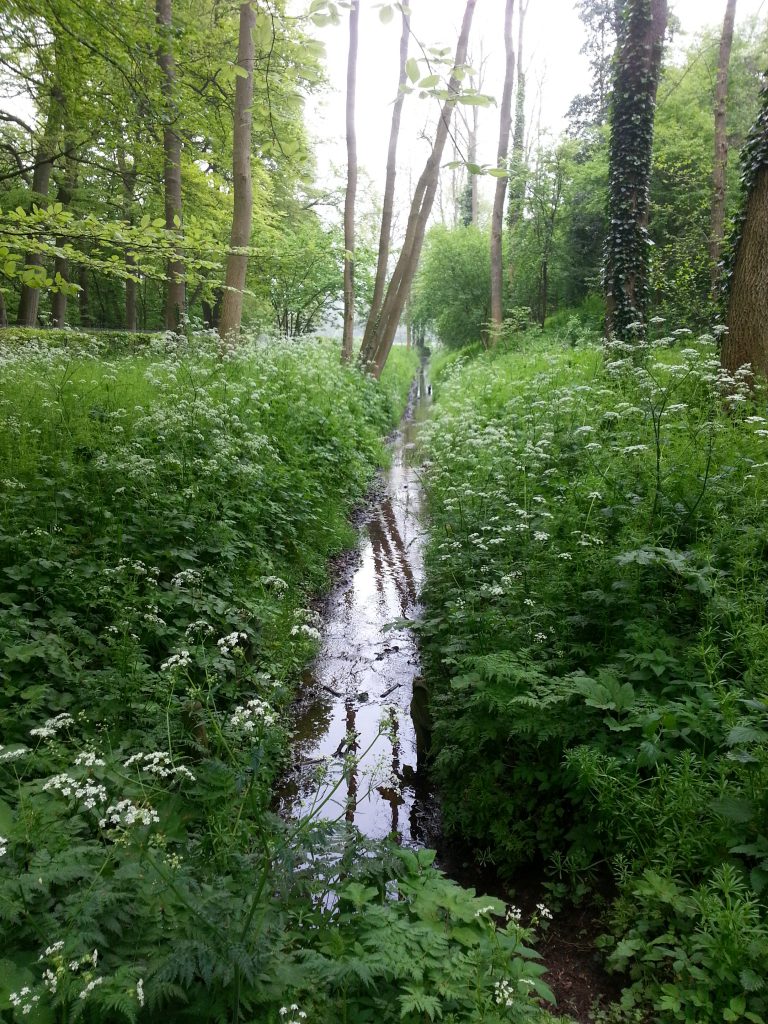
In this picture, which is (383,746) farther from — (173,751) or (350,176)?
(350,176)

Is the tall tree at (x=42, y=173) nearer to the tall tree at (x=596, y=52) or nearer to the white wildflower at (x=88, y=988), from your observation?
the white wildflower at (x=88, y=988)

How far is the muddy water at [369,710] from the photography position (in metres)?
3.65

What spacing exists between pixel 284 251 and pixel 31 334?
13.0 meters

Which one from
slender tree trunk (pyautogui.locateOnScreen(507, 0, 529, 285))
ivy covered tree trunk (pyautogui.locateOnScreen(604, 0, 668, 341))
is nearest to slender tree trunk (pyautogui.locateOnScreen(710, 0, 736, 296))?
ivy covered tree trunk (pyautogui.locateOnScreen(604, 0, 668, 341))

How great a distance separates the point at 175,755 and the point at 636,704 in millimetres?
2358

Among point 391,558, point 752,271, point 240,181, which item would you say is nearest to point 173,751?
point 391,558

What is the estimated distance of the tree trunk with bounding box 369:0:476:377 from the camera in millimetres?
13239

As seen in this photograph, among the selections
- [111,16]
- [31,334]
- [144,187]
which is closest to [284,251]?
[144,187]

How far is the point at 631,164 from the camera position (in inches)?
420

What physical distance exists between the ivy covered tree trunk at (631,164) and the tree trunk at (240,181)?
6.72m

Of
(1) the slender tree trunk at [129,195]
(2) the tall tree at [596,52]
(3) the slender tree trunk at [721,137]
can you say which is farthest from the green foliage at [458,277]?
(1) the slender tree trunk at [129,195]

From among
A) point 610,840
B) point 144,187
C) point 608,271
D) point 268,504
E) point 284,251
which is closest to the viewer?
point 610,840

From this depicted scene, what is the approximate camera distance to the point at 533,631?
12.7 ft

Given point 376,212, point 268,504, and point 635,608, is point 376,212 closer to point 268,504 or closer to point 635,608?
point 268,504
